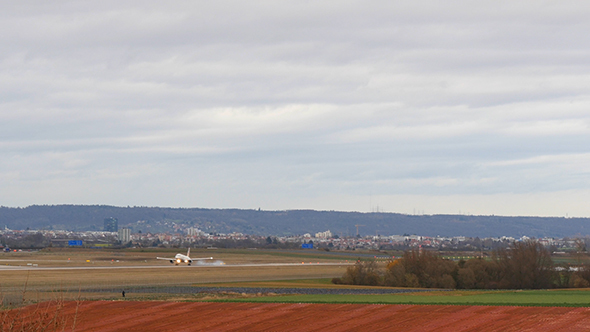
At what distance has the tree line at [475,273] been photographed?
295 feet

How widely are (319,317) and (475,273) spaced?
52.8 meters

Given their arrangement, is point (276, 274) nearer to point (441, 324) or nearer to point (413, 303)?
point (413, 303)

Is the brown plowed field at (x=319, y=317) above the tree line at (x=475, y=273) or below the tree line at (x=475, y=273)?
below

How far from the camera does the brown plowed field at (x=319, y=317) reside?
39.4 metres

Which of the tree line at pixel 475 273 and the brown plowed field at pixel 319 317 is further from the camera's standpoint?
the tree line at pixel 475 273

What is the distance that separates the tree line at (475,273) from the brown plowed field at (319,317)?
42.1 m

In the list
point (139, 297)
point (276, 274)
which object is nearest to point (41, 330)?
point (139, 297)

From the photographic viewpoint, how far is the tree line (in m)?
90.1

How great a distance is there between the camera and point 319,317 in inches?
1747

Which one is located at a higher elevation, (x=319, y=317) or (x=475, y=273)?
(x=475, y=273)

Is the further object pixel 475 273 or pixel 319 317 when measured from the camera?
pixel 475 273

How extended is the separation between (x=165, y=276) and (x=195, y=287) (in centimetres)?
2046

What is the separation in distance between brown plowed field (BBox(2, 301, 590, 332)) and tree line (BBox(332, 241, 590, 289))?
4206cm

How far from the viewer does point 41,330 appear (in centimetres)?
1400
